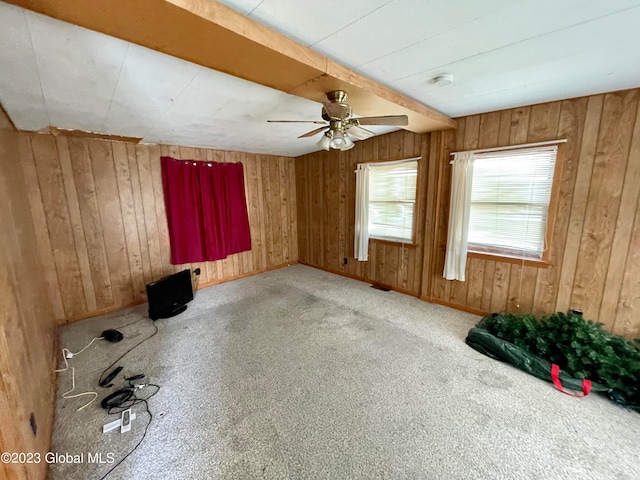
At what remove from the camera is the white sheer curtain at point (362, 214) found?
12.6 ft

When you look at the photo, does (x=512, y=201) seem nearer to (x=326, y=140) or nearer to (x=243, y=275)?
(x=326, y=140)

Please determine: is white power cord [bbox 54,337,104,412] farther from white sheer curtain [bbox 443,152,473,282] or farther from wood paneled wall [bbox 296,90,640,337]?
white sheer curtain [bbox 443,152,473,282]

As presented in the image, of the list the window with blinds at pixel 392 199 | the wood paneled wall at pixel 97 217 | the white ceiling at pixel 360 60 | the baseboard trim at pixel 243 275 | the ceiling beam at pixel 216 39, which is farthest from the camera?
the baseboard trim at pixel 243 275

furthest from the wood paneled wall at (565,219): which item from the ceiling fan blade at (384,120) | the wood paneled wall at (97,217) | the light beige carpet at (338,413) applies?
the wood paneled wall at (97,217)

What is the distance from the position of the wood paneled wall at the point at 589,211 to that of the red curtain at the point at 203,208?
11.7 feet

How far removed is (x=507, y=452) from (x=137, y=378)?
2.61m

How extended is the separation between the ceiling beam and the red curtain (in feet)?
8.61

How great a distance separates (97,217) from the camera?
306cm

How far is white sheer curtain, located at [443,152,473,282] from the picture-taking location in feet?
9.24

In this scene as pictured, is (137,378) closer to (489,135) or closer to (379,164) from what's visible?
(379,164)

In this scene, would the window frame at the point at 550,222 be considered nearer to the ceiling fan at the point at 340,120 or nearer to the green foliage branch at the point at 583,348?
the green foliage branch at the point at 583,348

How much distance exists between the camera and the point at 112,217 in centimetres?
316

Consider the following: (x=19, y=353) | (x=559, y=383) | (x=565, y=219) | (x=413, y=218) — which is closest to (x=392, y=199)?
(x=413, y=218)

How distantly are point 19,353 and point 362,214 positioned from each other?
359 centimetres
